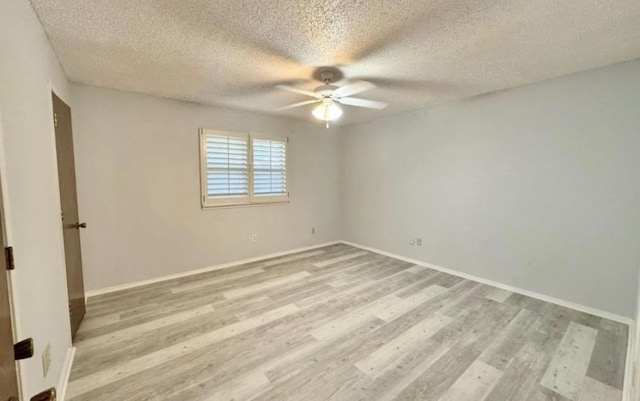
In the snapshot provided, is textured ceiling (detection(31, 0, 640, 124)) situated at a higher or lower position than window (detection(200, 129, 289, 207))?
higher

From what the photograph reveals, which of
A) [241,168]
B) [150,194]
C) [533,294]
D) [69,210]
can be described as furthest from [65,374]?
[533,294]

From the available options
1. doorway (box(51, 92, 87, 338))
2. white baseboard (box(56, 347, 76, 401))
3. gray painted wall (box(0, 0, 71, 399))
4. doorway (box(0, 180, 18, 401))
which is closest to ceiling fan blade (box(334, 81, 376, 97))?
gray painted wall (box(0, 0, 71, 399))

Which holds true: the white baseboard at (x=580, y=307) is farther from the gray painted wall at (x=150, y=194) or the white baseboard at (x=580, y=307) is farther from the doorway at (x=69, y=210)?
the doorway at (x=69, y=210)

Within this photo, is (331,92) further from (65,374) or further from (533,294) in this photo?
(533,294)

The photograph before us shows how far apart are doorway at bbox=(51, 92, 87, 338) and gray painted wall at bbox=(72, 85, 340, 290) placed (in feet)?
1.88

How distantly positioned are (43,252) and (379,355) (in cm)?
233

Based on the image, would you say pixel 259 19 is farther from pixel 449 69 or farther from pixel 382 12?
pixel 449 69

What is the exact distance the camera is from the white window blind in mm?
4297

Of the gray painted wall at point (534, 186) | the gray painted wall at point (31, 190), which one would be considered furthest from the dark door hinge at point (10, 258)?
the gray painted wall at point (534, 186)

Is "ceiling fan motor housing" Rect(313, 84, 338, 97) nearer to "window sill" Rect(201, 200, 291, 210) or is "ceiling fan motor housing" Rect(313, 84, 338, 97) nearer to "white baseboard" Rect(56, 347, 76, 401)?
"window sill" Rect(201, 200, 291, 210)

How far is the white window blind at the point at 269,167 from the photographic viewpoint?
430 centimetres

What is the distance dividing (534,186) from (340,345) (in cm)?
275

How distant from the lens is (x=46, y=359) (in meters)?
1.48

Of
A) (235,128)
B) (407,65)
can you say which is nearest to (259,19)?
(407,65)
